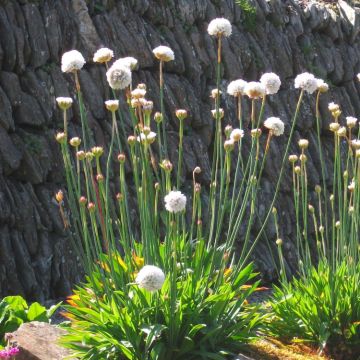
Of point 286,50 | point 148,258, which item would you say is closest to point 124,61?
point 148,258

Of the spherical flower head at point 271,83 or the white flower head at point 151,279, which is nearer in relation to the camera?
the white flower head at point 151,279

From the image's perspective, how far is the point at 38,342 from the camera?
4117mm

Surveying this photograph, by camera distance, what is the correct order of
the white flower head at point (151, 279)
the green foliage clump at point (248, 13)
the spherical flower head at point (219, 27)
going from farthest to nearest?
the green foliage clump at point (248, 13), the spherical flower head at point (219, 27), the white flower head at point (151, 279)

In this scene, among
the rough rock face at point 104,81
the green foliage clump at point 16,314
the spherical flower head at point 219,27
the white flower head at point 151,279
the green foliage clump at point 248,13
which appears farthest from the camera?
the green foliage clump at point 248,13

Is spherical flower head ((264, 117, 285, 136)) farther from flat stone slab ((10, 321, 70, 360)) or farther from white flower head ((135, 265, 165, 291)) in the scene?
flat stone slab ((10, 321, 70, 360))

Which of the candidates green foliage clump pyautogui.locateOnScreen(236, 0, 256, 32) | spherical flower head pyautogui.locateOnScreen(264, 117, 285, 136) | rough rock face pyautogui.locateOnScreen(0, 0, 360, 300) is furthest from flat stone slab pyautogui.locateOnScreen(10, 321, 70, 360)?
green foliage clump pyautogui.locateOnScreen(236, 0, 256, 32)

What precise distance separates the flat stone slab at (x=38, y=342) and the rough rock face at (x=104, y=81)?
3.55 m

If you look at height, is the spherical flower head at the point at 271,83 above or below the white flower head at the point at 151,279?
above

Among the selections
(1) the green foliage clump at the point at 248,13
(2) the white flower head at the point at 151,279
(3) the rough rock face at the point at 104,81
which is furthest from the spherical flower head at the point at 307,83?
(1) the green foliage clump at the point at 248,13

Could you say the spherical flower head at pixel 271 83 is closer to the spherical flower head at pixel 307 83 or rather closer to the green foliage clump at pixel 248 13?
the spherical flower head at pixel 307 83

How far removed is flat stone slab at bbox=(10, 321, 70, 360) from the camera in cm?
395

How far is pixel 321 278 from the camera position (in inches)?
192

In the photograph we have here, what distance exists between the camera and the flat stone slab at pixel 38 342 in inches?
155

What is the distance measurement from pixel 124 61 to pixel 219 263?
3.85 ft
